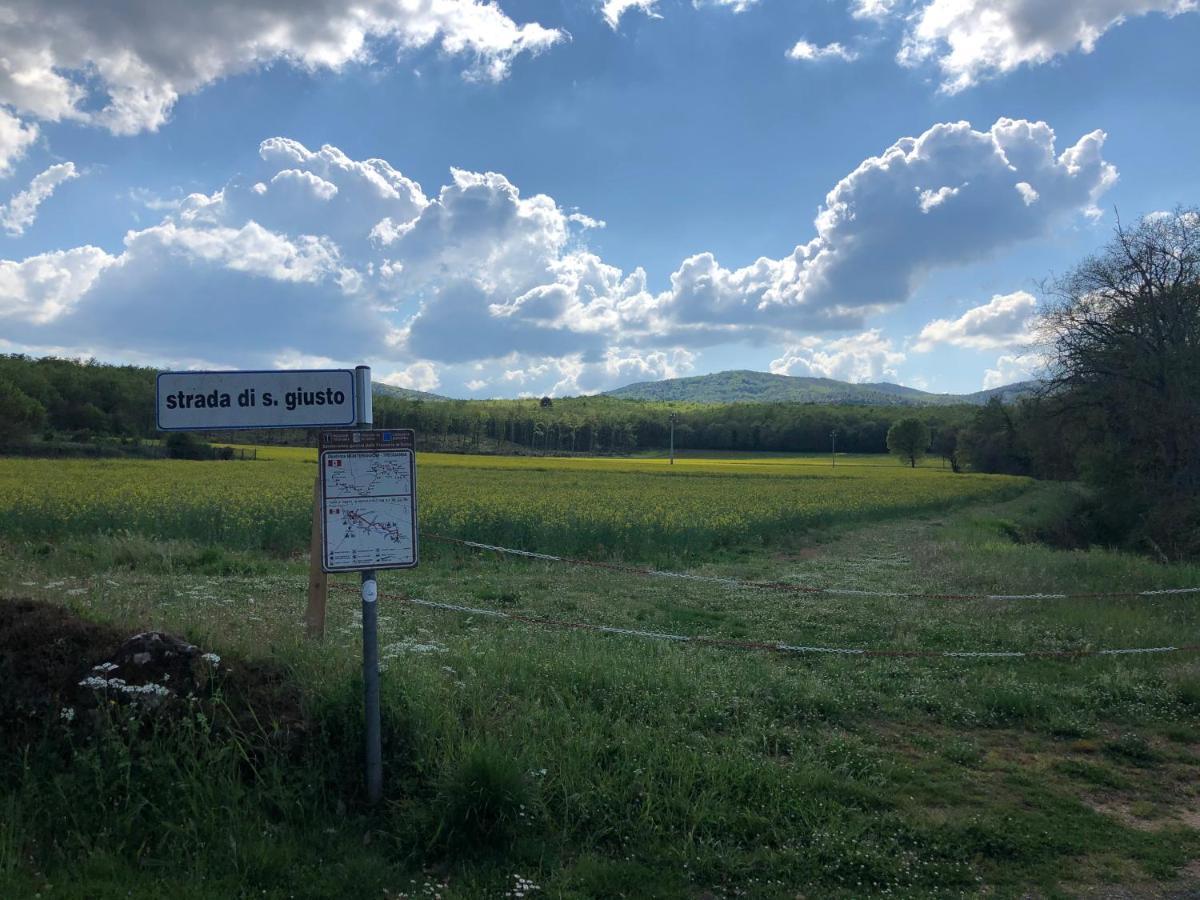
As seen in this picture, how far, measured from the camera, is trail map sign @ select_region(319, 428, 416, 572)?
4.34 meters

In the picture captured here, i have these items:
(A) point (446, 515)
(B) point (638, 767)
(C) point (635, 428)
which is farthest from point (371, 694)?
(C) point (635, 428)

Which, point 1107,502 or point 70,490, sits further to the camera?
point 1107,502

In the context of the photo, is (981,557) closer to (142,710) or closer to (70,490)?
(142,710)

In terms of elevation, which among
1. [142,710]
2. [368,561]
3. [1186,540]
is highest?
[368,561]

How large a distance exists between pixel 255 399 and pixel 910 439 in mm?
103234

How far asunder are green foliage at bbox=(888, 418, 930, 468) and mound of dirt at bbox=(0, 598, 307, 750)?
101587 mm

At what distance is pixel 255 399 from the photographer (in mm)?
4648

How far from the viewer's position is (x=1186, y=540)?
911 inches

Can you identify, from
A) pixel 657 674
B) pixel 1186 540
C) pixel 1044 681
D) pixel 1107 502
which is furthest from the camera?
pixel 1107 502

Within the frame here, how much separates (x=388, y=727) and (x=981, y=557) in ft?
48.0

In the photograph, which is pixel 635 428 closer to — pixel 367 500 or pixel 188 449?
pixel 188 449

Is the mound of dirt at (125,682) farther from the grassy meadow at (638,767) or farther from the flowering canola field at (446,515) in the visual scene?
the flowering canola field at (446,515)

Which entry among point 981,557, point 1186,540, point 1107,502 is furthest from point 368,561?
point 1107,502

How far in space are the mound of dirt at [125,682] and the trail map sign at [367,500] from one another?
1078 millimetres
